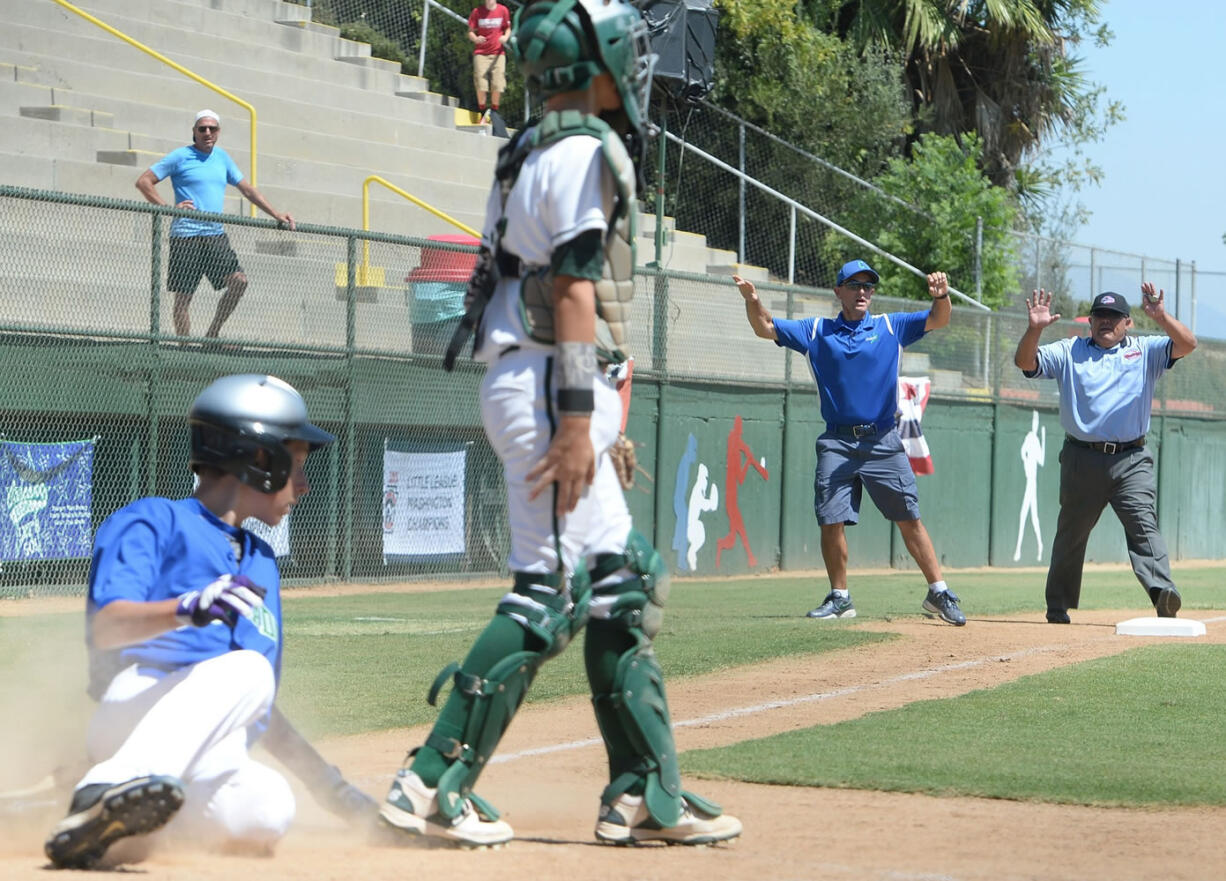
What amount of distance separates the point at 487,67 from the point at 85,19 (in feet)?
19.9

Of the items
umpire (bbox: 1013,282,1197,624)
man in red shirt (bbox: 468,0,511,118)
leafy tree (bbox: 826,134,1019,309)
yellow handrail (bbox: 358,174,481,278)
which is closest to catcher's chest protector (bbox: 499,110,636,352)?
umpire (bbox: 1013,282,1197,624)

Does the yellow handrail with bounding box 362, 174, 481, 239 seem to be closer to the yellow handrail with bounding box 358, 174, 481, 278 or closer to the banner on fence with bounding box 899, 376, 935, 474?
the yellow handrail with bounding box 358, 174, 481, 278

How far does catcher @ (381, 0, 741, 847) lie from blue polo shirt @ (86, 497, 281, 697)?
635 mm

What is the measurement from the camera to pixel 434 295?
51.6 feet

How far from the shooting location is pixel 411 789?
434cm

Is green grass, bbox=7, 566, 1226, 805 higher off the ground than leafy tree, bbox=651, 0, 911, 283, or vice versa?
leafy tree, bbox=651, 0, 911, 283

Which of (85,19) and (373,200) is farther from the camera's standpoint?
(373,200)

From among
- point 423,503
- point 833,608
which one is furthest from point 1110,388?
point 423,503

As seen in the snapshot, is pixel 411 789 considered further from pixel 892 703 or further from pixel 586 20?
pixel 892 703

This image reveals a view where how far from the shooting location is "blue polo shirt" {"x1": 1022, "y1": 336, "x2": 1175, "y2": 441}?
11102mm

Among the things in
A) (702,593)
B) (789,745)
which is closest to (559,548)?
(789,745)

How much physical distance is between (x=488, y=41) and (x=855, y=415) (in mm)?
12932

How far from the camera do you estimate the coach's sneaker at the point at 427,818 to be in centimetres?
432

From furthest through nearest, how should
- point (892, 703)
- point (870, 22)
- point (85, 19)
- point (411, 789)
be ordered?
point (870, 22)
point (85, 19)
point (892, 703)
point (411, 789)
